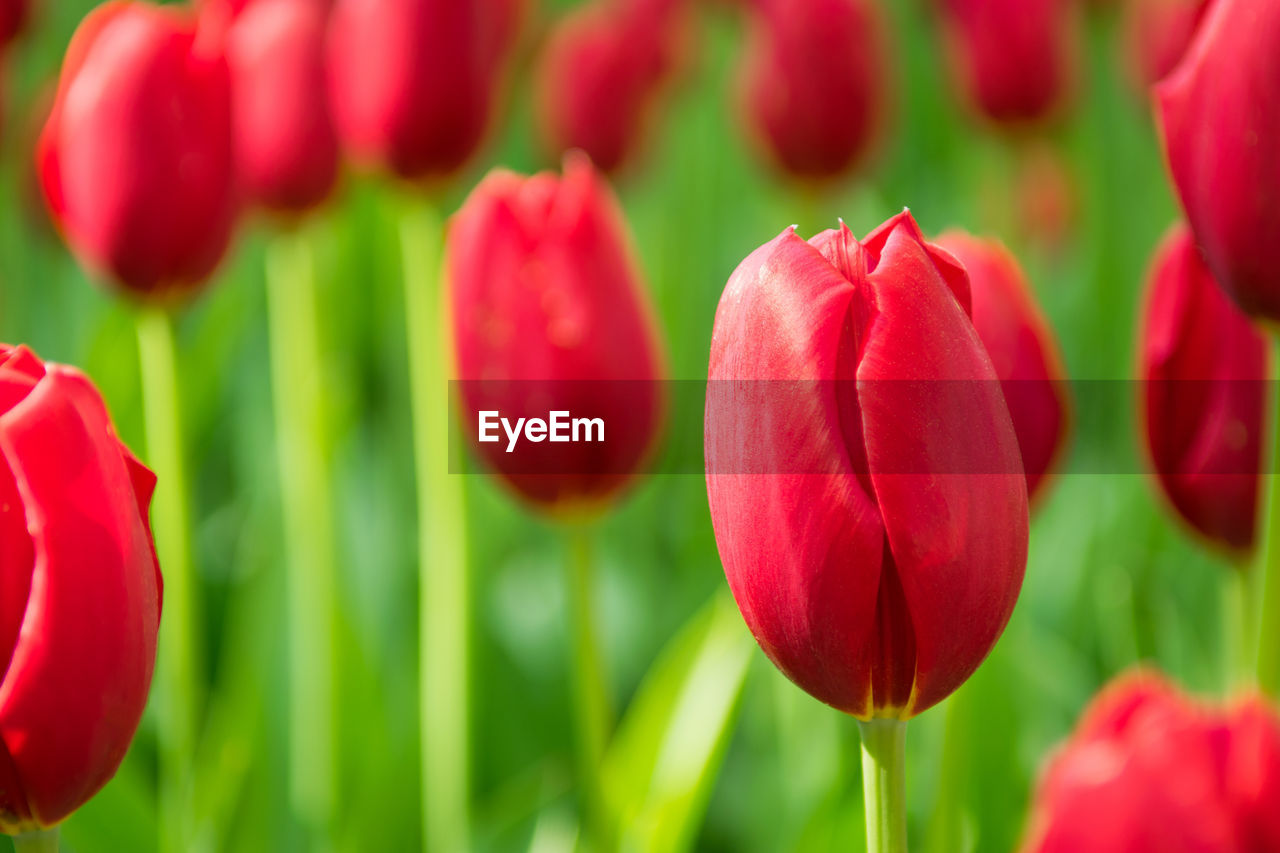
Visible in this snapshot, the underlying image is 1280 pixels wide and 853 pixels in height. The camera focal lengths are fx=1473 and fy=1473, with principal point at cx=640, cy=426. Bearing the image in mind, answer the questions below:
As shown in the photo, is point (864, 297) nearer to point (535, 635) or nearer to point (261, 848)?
point (261, 848)

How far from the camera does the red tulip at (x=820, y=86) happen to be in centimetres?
104

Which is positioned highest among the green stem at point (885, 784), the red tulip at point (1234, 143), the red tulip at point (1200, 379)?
the red tulip at point (1234, 143)

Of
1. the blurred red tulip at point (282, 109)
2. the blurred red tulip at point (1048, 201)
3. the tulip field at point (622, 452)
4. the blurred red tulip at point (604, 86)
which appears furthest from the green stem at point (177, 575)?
the blurred red tulip at point (1048, 201)

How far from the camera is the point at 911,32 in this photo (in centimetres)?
254

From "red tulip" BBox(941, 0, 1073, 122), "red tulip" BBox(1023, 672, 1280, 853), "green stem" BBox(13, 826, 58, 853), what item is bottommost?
"green stem" BBox(13, 826, 58, 853)

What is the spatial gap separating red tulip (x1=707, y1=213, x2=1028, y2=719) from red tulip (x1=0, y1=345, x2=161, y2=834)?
153 mm

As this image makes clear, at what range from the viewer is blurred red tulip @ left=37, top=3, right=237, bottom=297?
0.68m

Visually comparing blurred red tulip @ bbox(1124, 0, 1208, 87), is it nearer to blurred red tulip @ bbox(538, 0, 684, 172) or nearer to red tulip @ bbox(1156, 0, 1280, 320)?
blurred red tulip @ bbox(538, 0, 684, 172)

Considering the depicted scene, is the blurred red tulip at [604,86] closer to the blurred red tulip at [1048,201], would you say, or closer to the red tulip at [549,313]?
the blurred red tulip at [1048,201]

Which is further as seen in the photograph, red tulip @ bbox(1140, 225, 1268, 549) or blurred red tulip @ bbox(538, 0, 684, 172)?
blurred red tulip @ bbox(538, 0, 684, 172)

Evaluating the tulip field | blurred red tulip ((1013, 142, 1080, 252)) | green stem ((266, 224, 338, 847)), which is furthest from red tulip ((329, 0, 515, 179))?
blurred red tulip ((1013, 142, 1080, 252))

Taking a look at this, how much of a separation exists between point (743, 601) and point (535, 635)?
2.61ft

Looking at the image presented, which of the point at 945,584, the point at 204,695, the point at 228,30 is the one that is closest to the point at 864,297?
the point at 945,584

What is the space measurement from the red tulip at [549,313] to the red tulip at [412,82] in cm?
17
